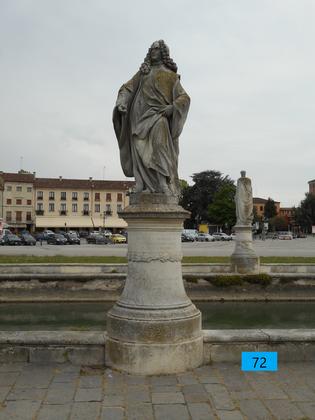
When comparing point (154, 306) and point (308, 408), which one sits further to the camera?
point (154, 306)

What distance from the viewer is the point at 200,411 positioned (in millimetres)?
3684

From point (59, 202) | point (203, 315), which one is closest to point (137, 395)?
point (203, 315)

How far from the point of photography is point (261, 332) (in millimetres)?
5180

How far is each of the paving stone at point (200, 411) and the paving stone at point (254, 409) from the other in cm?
29

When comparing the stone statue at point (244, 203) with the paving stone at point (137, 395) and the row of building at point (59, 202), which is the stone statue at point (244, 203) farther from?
the row of building at point (59, 202)

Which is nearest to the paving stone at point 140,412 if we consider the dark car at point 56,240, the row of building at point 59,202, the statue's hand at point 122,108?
the statue's hand at point 122,108

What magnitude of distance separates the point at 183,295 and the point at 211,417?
5.56 ft

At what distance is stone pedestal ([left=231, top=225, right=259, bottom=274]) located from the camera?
14031mm

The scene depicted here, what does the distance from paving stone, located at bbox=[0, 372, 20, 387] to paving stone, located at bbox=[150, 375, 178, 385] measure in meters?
1.41

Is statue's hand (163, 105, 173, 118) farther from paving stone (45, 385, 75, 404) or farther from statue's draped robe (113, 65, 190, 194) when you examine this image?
paving stone (45, 385, 75, 404)

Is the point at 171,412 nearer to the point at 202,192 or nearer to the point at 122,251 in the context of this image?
the point at 122,251

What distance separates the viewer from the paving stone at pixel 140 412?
141 inches

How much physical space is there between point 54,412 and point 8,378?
1.05 metres

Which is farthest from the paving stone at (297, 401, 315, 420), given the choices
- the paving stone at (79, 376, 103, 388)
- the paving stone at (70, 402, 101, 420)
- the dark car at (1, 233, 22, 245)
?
the dark car at (1, 233, 22, 245)
